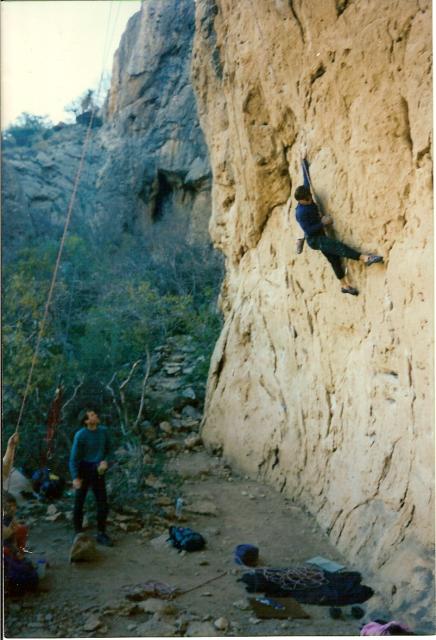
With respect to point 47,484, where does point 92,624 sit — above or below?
below

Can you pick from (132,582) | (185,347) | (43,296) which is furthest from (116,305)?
(132,582)

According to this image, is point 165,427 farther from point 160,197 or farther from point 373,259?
point 160,197

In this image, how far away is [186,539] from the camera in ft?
18.8

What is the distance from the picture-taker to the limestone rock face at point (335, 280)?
4211 millimetres

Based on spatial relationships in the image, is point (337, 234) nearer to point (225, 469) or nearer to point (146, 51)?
point (225, 469)

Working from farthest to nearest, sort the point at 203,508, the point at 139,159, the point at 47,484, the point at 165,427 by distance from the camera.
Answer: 1. the point at 139,159
2. the point at 165,427
3. the point at 203,508
4. the point at 47,484

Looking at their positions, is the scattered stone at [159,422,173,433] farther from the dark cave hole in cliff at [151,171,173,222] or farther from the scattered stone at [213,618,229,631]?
the dark cave hole in cliff at [151,171,173,222]

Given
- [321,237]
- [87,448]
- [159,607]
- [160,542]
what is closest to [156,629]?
[159,607]

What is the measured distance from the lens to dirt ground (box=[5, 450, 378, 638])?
4.34 m

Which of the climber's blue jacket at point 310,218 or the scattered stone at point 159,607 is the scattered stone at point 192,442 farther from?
the climber's blue jacket at point 310,218

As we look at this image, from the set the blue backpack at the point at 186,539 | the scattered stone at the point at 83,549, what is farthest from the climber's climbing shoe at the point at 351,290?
the scattered stone at the point at 83,549

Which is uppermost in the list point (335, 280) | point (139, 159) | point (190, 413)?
point (139, 159)

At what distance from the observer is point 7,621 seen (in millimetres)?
4316

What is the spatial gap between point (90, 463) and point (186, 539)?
3.84 ft
